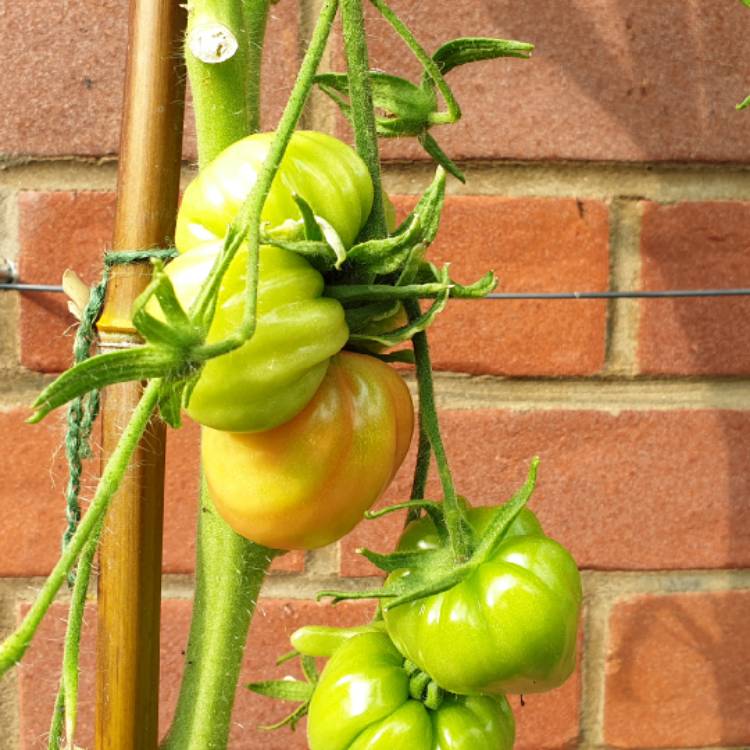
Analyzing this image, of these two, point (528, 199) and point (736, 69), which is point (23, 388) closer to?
point (528, 199)

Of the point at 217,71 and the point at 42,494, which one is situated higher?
the point at 217,71

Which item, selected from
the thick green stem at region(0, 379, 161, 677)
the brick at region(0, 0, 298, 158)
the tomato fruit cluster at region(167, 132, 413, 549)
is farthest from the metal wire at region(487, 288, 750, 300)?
the thick green stem at region(0, 379, 161, 677)

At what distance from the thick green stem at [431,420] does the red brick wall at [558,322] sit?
314 mm

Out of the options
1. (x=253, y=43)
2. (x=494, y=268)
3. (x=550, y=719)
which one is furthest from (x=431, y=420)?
(x=550, y=719)

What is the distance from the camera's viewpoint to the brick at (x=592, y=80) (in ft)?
1.89

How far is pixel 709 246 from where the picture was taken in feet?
1.95

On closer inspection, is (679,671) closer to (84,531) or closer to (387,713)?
(387,713)

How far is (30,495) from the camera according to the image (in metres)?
0.59

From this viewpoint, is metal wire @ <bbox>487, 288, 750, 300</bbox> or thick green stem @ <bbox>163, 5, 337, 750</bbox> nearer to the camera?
thick green stem @ <bbox>163, 5, 337, 750</bbox>

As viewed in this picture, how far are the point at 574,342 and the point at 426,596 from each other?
0.35 meters

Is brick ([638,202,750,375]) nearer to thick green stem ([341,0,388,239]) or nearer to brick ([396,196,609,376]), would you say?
brick ([396,196,609,376])

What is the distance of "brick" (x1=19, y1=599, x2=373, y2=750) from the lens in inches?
24.2

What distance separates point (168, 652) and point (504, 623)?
0.39 meters

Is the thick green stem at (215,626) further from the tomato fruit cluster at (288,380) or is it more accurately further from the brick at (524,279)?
the brick at (524,279)
